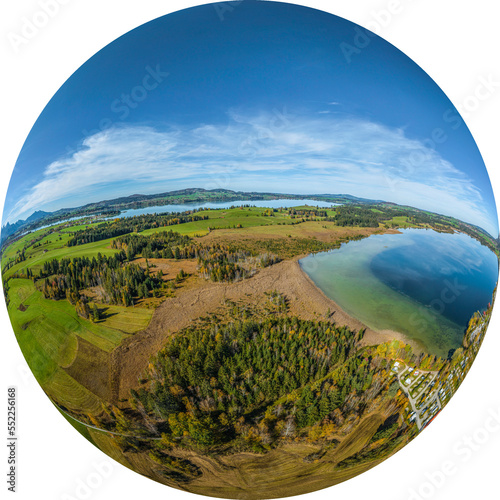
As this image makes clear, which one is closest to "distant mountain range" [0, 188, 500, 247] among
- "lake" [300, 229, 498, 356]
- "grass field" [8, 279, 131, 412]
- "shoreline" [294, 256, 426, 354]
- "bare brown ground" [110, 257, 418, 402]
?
"lake" [300, 229, 498, 356]

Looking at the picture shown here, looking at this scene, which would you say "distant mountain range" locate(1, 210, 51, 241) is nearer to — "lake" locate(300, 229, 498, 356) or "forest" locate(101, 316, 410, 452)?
"forest" locate(101, 316, 410, 452)

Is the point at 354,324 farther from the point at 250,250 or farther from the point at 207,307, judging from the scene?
the point at 207,307

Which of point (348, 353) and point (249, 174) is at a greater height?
point (249, 174)

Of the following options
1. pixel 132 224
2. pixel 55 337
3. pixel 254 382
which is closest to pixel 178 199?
pixel 132 224

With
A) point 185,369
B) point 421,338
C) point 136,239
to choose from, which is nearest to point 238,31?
point 136,239

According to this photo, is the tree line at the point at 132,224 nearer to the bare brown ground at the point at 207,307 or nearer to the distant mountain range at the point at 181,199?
the distant mountain range at the point at 181,199

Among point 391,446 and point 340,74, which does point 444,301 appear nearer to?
point 391,446
